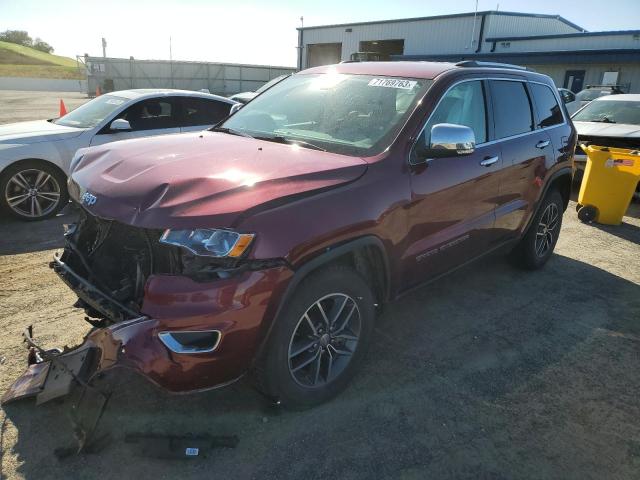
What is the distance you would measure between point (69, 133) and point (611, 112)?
9.64 meters

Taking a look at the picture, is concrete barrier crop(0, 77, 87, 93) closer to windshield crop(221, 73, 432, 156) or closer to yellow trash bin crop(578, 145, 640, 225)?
Answer: yellow trash bin crop(578, 145, 640, 225)

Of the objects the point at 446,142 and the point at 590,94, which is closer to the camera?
the point at 446,142

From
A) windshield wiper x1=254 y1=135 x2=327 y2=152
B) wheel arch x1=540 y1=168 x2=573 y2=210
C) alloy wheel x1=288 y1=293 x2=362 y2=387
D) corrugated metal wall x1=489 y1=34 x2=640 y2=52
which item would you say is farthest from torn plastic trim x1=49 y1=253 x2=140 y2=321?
corrugated metal wall x1=489 y1=34 x2=640 y2=52

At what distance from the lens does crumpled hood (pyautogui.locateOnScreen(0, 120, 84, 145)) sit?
5.95 m

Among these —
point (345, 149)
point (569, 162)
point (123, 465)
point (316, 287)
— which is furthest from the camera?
point (569, 162)

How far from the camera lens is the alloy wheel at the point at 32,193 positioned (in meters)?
5.86

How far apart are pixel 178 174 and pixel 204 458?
4.79 ft

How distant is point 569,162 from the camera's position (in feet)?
16.8

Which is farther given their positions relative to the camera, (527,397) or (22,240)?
(22,240)

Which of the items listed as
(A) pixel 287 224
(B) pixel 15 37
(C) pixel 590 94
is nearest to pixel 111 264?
(A) pixel 287 224

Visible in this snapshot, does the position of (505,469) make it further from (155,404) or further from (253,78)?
(253,78)

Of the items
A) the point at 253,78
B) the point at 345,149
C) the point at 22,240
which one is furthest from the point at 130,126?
the point at 253,78

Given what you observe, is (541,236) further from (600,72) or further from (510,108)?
(600,72)

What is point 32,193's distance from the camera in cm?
599
